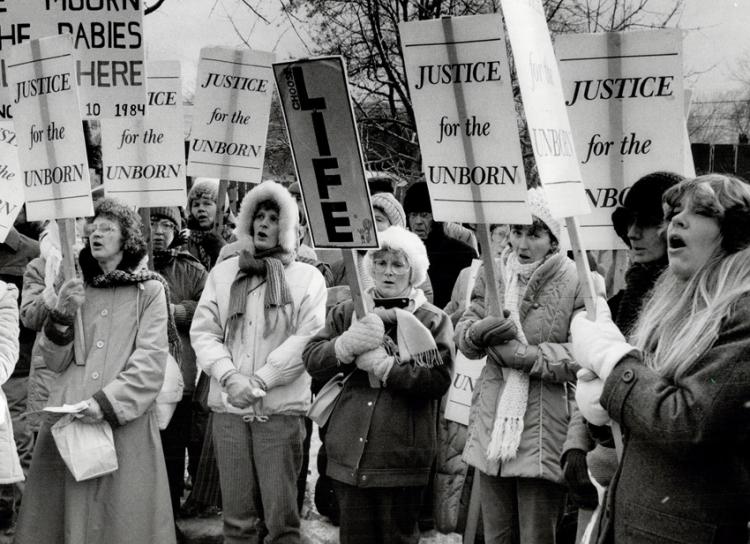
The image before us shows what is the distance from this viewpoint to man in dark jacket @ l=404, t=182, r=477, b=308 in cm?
611

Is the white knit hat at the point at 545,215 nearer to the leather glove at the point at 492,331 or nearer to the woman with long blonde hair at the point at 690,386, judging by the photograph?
the leather glove at the point at 492,331

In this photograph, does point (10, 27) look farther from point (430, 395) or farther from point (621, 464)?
point (621, 464)

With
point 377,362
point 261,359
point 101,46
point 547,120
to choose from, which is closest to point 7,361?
point 261,359

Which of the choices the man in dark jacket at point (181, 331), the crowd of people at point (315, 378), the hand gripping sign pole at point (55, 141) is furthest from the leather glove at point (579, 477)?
the man in dark jacket at point (181, 331)

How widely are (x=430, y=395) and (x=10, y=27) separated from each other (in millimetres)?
3214

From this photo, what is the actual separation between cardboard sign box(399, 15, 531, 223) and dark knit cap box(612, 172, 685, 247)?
1.45ft

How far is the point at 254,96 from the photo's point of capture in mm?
6324

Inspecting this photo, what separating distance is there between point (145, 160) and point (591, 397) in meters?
4.08

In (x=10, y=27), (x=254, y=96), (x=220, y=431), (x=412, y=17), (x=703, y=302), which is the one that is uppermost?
(x=412, y=17)

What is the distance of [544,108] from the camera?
3.09 metres

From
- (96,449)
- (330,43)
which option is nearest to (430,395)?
(96,449)

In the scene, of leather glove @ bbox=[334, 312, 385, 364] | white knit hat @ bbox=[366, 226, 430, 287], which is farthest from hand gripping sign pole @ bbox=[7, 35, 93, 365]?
white knit hat @ bbox=[366, 226, 430, 287]

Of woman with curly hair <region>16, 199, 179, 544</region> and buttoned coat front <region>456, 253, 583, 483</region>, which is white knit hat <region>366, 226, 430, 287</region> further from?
woman with curly hair <region>16, 199, 179, 544</region>

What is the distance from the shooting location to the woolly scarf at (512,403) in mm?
4043
